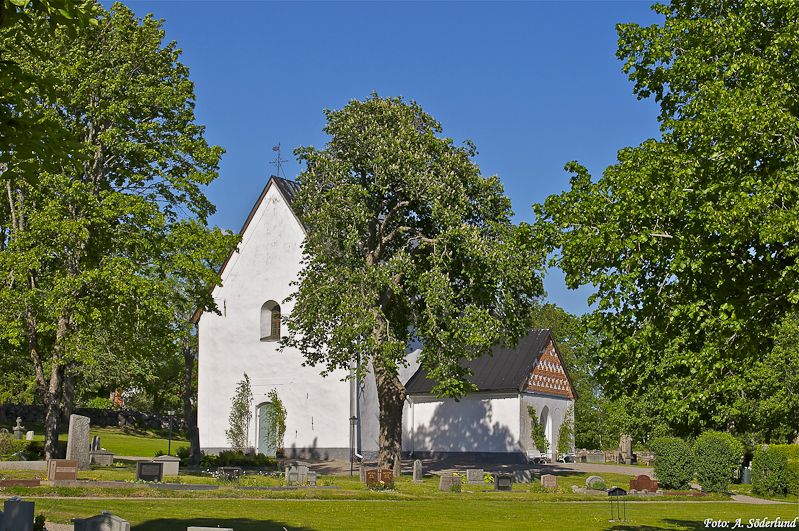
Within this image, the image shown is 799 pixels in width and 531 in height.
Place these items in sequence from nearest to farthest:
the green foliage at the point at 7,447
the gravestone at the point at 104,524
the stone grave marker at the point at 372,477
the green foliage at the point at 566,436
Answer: the gravestone at the point at 104,524
the stone grave marker at the point at 372,477
the green foliage at the point at 7,447
the green foliage at the point at 566,436

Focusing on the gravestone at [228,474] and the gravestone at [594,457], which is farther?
the gravestone at [594,457]

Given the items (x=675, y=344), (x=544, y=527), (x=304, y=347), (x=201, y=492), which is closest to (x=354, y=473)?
(x=304, y=347)

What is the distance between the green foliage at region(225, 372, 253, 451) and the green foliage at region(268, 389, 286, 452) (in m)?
1.34

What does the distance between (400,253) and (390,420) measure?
5953 millimetres

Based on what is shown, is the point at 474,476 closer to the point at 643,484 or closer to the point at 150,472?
the point at 643,484

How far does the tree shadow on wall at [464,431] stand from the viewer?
36500 millimetres

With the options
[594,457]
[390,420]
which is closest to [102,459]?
[390,420]

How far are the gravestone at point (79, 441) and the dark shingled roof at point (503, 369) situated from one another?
18.7m

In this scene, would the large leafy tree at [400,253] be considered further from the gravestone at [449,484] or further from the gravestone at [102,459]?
the gravestone at [102,459]

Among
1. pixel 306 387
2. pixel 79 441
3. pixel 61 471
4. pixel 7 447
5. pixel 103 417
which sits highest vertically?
pixel 306 387

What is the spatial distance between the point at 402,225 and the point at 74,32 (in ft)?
68.5

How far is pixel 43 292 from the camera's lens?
22.0 m

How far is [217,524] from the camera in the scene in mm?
12664

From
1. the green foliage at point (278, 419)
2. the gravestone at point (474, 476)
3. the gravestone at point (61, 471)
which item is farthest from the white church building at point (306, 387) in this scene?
the gravestone at point (61, 471)
